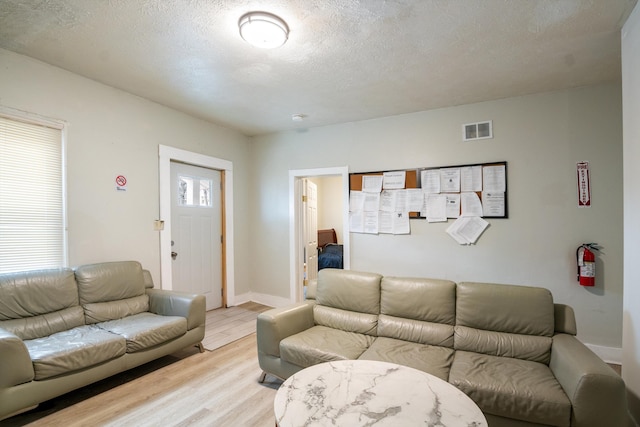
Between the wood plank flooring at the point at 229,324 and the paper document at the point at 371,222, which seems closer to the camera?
the wood plank flooring at the point at 229,324

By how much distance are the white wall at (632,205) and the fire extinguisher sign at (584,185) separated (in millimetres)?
1116

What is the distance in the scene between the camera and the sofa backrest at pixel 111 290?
2623mm

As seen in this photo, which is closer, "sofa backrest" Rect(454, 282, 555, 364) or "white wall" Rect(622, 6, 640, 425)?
"white wall" Rect(622, 6, 640, 425)

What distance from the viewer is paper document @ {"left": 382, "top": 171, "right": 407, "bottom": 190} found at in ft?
12.2

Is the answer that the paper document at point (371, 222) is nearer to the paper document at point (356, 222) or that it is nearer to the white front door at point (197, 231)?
the paper document at point (356, 222)

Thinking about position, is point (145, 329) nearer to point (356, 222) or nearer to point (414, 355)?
point (414, 355)

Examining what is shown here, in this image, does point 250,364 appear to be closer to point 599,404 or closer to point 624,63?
point 599,404

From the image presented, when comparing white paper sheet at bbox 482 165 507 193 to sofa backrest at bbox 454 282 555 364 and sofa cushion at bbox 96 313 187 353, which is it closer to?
sofa backrest at bbox 454 282 555 364

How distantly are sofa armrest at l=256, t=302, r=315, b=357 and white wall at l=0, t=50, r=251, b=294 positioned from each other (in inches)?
70.5

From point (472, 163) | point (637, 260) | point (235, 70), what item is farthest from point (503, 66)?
point (235, 70)

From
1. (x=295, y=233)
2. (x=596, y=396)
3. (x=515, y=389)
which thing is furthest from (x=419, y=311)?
(x=295, y=233)

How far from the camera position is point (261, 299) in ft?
15.4

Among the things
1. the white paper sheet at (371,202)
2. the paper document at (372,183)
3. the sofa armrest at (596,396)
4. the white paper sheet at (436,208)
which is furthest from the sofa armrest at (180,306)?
the sofa armrest at (596,396)

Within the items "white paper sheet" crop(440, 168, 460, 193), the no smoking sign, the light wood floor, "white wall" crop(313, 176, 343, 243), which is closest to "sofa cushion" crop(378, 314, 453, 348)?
the light wood floor
